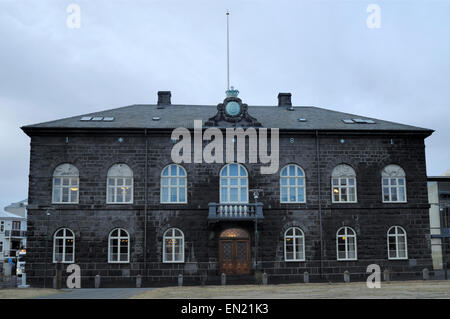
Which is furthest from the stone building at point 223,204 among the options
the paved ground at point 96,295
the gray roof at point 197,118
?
the paved ground at point 96,295

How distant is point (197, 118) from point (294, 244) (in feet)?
34.7

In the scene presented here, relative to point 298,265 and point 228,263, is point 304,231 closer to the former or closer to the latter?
point 298,265

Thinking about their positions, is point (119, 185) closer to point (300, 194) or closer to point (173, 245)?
point (173, 245)

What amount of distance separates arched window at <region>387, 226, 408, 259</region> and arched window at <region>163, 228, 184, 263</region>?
13.3m

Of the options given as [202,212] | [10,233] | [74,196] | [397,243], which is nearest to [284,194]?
[202,212]

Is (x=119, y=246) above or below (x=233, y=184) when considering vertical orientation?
below

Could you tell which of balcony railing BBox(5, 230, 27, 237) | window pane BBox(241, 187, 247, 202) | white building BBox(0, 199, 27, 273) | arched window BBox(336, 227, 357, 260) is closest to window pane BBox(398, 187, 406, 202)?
arched window BBox(336, 227, 357, 260)

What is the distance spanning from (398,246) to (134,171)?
17661 millimetres

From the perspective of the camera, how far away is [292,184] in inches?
1257

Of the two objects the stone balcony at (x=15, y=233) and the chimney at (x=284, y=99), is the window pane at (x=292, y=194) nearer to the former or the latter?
the chimney at (x=284, y=99)

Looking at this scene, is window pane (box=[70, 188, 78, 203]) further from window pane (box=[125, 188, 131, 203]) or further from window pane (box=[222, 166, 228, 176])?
window pane (box=[222, 166, 228, 176])

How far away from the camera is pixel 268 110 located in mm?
36562

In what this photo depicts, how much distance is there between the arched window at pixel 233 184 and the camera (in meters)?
31.4

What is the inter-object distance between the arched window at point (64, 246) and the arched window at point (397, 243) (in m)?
20.1
